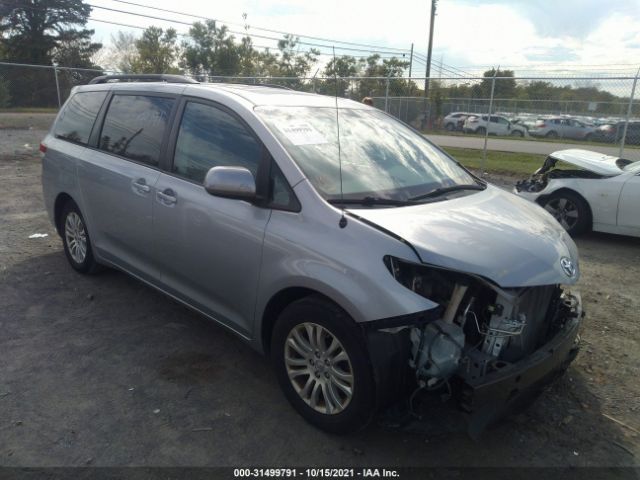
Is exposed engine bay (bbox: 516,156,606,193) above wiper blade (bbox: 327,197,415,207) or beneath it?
beneath

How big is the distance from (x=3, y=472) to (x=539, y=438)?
2890 millimetres

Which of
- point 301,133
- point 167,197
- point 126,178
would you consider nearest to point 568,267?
point 301,133

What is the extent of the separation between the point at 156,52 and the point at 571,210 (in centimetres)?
4656

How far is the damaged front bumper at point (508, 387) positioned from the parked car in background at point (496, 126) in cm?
1723

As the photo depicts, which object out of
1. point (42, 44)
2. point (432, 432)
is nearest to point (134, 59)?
point (42, 44)

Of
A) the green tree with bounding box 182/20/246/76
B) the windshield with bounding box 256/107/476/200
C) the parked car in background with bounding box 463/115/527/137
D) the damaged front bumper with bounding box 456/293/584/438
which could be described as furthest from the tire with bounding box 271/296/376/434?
the green tree with bounding box 182/20/246/76

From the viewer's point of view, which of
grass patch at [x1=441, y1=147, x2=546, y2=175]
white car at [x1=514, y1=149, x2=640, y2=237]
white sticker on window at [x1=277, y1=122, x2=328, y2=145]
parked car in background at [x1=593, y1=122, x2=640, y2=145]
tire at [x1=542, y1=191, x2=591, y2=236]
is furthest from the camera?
grass patch at [x1=441, y1=147, x2=546, y2=175]

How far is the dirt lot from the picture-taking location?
2779 millimetres

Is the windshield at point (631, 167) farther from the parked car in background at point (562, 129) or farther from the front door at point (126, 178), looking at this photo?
the parked car in background at point (562, 129)

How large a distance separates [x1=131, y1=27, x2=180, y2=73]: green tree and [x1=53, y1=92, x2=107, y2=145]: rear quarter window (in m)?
42.5

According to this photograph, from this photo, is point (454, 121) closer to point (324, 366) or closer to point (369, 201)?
point (369, 201)

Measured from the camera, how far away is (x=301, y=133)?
3.29 m

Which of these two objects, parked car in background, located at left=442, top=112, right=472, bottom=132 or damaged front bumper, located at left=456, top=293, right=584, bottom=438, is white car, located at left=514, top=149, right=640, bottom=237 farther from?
parked car in background, located at left=442, top=112, right=472, bottom=132

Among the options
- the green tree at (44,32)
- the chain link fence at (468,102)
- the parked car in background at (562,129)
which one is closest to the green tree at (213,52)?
the green tree at (44,32)
